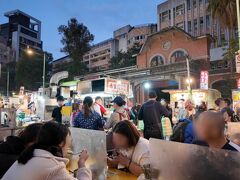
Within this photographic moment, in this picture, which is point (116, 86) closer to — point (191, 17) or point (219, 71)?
point (219, 71)

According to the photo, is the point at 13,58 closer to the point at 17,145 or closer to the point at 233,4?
the point at 233,4

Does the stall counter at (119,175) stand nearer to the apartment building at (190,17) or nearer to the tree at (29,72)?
the apartment building at (190,17)

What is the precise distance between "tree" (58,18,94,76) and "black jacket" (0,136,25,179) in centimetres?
3276

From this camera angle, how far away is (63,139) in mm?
2334

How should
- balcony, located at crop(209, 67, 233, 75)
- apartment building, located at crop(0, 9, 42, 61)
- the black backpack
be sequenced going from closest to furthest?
the black backpack < balcony, located at crop(209, 67, 233, 75) < apartment building, located at crop(0, 9, 42, 61)

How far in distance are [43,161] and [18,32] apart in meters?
77.6

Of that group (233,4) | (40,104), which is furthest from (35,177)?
(233,4)

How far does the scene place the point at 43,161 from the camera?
6.65 ft

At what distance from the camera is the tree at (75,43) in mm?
35125

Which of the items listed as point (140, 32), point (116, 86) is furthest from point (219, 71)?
point (140, 32)

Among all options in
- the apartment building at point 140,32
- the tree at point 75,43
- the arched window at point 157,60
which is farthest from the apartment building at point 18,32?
the arched window at point 157,60

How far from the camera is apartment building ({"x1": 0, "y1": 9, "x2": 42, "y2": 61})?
72625 mm

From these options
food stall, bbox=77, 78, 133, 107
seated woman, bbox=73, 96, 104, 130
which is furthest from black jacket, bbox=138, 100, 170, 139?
food stall, bbox=77, 78, 133, 107

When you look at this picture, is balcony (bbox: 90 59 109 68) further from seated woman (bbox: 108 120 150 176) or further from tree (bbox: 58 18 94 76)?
seated woman (bbox: 108 120 150 176)
